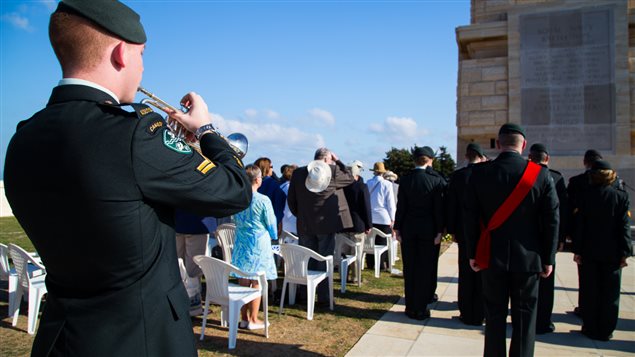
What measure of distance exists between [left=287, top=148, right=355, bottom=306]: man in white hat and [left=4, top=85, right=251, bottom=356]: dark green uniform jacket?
4.92 m

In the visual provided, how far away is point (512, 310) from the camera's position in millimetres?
3900

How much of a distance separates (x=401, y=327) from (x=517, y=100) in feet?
35.4

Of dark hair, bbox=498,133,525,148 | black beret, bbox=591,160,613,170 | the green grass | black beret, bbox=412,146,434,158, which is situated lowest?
the green grass

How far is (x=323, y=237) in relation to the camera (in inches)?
258

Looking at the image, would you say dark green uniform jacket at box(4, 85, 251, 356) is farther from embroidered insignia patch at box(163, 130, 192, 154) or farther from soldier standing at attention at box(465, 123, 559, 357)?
soldier standing at attention at box(465, 123, 559, 357)

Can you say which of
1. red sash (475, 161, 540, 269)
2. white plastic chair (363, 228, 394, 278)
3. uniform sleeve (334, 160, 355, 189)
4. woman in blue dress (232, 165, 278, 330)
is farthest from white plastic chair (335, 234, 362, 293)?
red sash (475, 161, 540, 269)

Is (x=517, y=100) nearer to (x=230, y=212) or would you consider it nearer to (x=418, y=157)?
(x=418, y=157)

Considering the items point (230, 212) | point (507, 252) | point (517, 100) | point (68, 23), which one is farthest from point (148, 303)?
point (517, 100)

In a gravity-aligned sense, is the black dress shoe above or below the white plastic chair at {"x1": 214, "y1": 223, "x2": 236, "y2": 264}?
below

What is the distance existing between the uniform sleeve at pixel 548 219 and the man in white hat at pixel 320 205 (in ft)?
10.1

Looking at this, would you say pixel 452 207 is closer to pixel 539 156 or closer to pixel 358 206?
pixel 539 156

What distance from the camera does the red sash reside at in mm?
3879

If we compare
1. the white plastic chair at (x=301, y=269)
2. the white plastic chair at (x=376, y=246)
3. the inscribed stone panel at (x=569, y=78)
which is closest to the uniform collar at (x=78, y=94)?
the white plastic chair at (x=301, y=269)

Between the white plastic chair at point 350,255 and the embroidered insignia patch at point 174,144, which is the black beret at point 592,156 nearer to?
the white plastic chair at point 350,255
